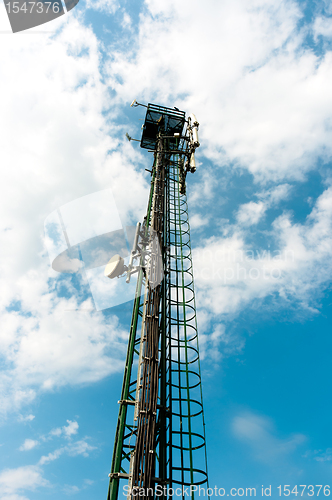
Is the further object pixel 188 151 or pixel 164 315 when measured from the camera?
pixel 188 151

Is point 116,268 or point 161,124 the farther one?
point 161,124

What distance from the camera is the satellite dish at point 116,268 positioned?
15.0 metres

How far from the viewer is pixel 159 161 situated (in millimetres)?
21641

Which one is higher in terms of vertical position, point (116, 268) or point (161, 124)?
point (161, 124)

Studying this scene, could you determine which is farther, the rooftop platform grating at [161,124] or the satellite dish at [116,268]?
the rooftop platform grating at [161,124]

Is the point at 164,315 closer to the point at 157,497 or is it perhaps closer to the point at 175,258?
the point at 175,258

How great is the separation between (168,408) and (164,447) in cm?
151

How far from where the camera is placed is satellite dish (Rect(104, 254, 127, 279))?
1503 cm

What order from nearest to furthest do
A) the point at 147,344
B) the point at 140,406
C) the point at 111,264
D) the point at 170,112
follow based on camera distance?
1. the point at 140,406
2. the point at 147,344
3. the point at 111,264
4. the point at 170,112

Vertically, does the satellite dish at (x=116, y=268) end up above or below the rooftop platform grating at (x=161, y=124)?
below

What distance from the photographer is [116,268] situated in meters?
15.0

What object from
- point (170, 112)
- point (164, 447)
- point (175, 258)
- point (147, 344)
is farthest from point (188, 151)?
point (164, 447)

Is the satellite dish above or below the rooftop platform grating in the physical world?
below

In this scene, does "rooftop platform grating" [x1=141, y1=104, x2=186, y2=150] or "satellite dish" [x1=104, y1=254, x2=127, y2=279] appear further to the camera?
"rooftop platform grating" [x1=141, y1=104, x2=186, y2=150]
